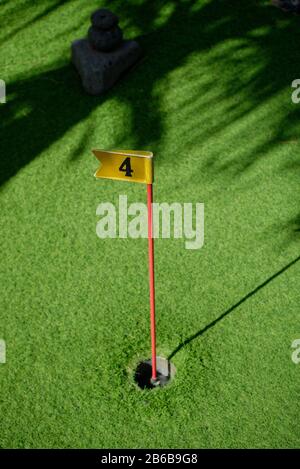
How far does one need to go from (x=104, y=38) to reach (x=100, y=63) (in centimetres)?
32

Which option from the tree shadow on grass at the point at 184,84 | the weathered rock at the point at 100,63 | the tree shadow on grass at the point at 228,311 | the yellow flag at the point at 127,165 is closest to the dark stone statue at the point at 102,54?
the weathered rock at the point at 100,63

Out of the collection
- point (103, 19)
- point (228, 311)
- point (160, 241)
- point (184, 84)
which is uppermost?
point (103, 19)

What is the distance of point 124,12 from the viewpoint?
8031mm

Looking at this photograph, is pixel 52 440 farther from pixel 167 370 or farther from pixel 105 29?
pixel 105 29

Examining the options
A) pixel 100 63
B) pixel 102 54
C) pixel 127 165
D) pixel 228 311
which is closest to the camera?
pixel 127 165

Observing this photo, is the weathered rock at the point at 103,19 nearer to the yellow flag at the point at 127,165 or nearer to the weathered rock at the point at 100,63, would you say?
the weathered rock at the point at 100,63

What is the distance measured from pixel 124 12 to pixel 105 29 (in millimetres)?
1442

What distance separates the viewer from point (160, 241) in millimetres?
5445

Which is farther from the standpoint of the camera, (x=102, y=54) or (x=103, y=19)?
(x=102, y=54)

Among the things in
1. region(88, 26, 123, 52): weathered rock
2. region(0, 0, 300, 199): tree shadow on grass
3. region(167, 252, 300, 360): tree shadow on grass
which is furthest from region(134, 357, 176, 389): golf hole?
region(88, 26, 123, 52): weathered rock

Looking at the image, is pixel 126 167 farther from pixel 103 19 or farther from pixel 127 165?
pixel 103 19

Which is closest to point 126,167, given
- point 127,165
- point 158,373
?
point 127,165

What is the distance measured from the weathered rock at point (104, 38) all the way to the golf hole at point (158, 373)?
3.93 meters

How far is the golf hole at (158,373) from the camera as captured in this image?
4512mm
